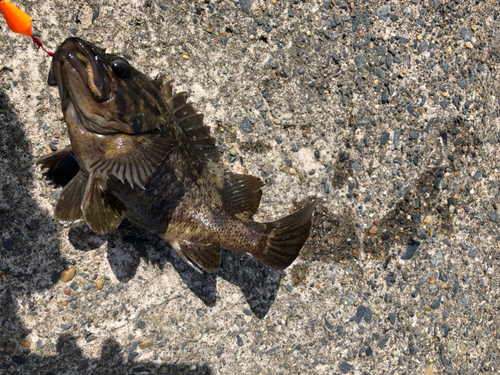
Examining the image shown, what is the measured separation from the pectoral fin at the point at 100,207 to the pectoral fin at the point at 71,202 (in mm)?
254

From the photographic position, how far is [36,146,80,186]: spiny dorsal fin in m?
2.72

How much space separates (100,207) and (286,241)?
1.31 meters

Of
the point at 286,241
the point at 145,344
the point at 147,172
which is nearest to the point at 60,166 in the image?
the point at 147,172

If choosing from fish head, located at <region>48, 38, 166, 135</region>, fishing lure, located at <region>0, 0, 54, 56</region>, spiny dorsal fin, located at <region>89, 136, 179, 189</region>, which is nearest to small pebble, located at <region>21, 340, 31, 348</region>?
spiny dorsal fin, located at <region>89, 136, 179, 189</region>

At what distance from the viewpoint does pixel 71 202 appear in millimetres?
2629

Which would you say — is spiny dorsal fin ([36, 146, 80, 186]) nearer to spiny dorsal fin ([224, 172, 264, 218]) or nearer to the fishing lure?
the fishing lure

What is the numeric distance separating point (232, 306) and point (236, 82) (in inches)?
75.5

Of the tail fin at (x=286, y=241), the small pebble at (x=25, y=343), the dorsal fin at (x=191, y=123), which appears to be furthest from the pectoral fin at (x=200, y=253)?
the small pebble at (x=25, y=343)

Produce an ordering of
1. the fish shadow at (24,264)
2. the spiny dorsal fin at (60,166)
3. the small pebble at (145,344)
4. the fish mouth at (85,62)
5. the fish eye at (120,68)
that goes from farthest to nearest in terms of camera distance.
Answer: the small pebble at (145,344), the fish shadow at (24,264), the spiny dorsal fin at (60,166), the fish eye at (120,68), the fish mouth at (85,62)

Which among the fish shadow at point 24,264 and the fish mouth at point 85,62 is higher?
the fish mouth at point 85,62

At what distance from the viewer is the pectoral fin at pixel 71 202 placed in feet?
8.57

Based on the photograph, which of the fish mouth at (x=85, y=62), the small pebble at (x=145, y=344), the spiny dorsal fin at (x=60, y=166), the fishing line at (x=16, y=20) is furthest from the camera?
the small pebble at (x=145, y=344)

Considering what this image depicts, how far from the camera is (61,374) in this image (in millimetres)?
2947

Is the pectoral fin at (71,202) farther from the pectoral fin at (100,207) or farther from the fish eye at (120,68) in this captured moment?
the fish eye at (120,68)
